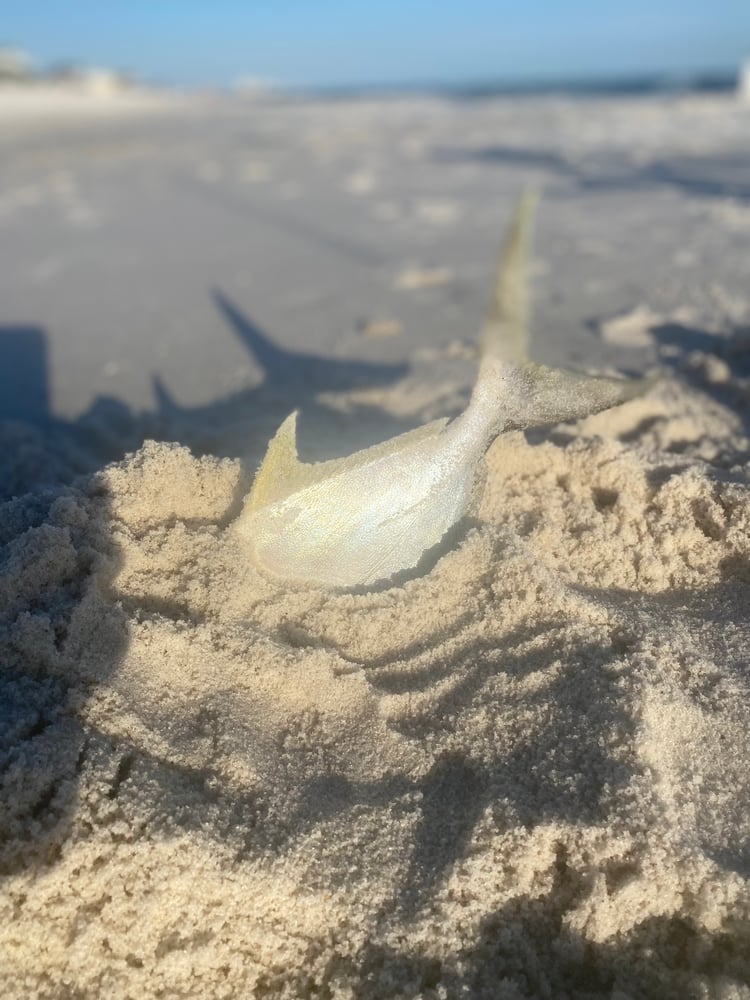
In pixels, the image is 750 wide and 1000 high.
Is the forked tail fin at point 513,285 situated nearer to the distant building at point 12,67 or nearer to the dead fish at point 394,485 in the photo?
the dead fish at point 394,485

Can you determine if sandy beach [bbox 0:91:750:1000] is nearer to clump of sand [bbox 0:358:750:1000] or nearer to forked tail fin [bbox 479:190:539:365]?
clump of sand [bbox 0:358:750:1000]

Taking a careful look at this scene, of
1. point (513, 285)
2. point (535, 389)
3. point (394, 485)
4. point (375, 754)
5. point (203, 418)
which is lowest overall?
point (203, 418)

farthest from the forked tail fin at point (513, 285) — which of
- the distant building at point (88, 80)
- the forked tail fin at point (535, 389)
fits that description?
the distant building at point (88, 80)

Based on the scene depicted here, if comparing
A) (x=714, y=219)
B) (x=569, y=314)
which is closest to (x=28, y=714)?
(x=569, y=314)

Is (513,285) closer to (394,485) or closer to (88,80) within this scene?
(394,485)

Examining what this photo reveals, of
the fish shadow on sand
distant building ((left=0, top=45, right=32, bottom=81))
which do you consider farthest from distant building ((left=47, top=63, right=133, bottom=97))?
the fish shadow on sand

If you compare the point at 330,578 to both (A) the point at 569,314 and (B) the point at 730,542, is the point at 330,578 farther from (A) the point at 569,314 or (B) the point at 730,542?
(A) the point at 569,314

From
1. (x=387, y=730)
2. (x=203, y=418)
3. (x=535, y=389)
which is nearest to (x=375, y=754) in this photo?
(x=387, y=730)
